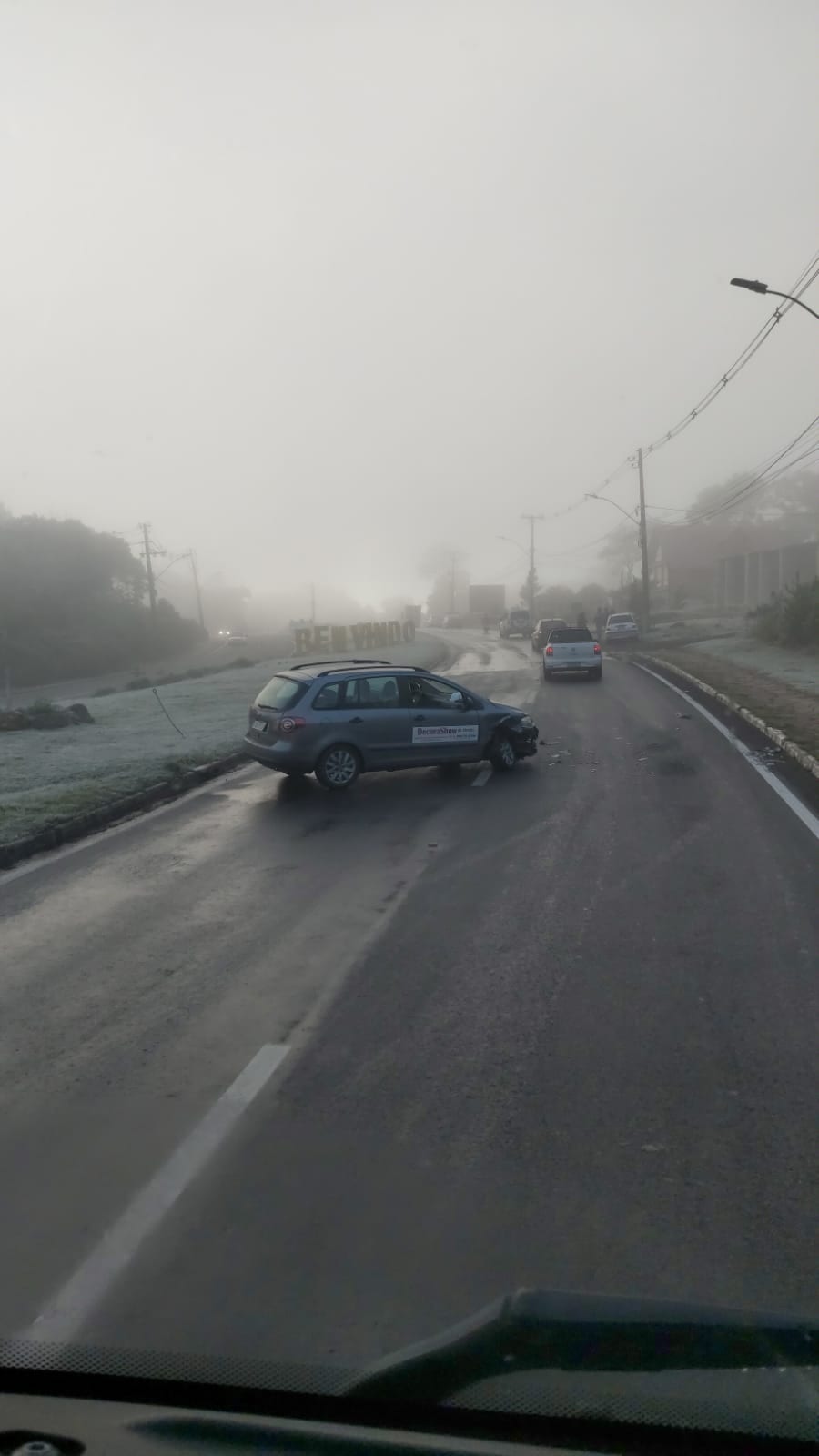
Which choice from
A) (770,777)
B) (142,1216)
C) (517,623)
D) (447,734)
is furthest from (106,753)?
(517,623)

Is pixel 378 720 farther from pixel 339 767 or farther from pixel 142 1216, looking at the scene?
pixel 142 1216

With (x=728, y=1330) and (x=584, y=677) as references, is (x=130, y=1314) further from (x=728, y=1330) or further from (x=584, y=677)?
(x=584, y=677)

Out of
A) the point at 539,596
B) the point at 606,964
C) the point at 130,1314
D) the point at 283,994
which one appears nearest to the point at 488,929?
the point at 606,964

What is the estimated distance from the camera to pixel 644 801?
538 inches

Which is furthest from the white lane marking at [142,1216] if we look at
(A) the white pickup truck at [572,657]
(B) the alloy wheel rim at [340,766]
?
(A) the white pickup truck at [572,657]

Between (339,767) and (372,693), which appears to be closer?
(339,767)

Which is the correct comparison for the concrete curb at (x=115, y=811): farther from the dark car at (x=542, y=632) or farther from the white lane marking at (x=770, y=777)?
the dark car at (x=542, y=632)

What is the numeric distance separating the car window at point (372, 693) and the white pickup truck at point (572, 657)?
20.0 meters

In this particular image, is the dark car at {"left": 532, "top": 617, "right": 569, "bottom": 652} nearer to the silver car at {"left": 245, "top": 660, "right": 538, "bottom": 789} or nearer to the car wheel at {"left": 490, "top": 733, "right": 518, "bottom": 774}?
the car wheel at {"left": 490, "top": 733, "right": 518, "bottom": 774}

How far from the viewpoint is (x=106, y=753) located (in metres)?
18.8

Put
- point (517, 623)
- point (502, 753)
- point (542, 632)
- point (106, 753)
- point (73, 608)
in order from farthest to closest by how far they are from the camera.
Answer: point (73, 608), point (517, 623), point (542, 632), point (106, 753), point (502, 753)

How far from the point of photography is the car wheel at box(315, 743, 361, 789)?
15070 mm

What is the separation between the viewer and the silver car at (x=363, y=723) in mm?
14930

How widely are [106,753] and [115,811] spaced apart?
5172 mm
